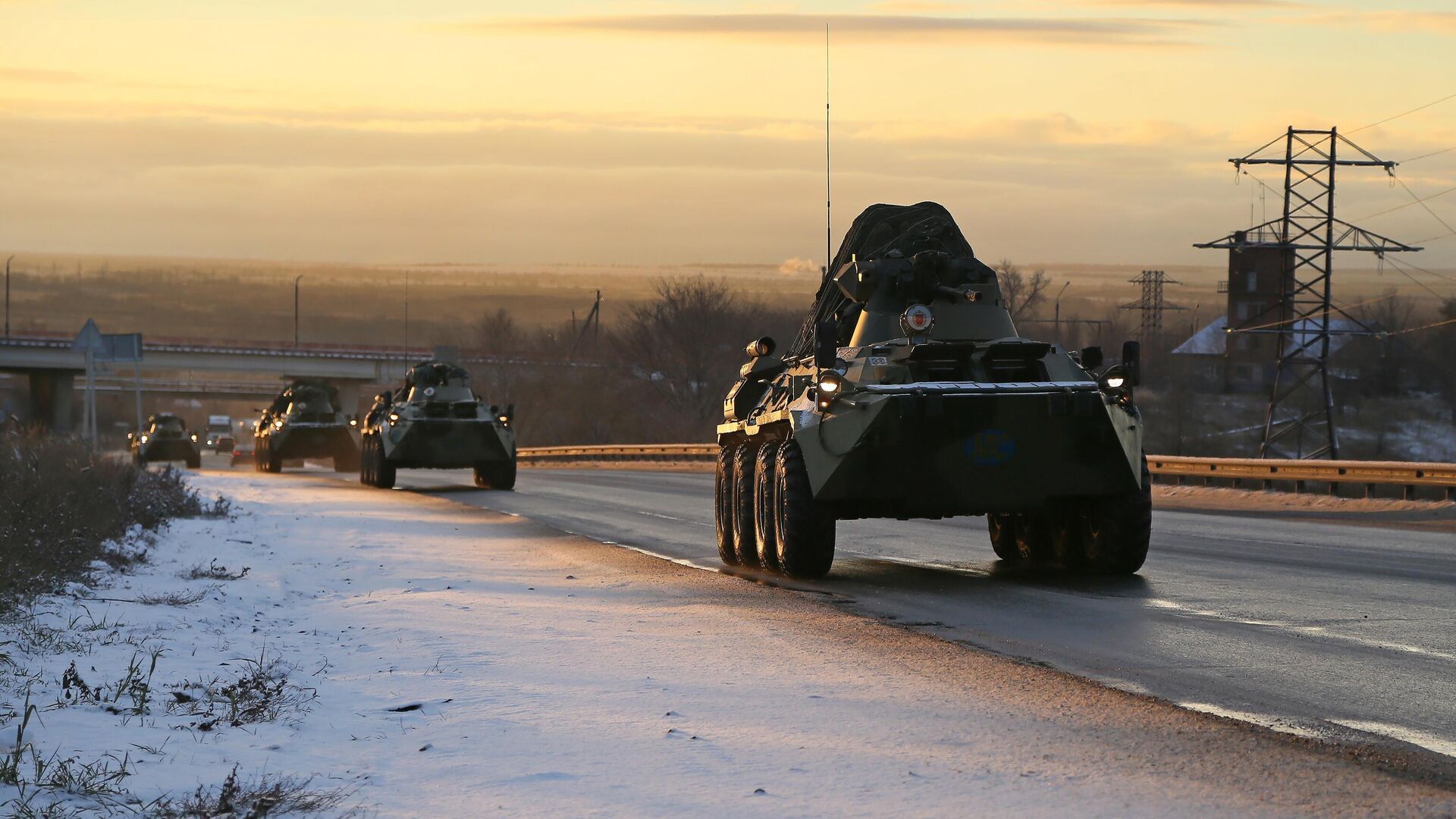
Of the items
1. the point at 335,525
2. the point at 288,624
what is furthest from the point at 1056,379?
the point at 335,525

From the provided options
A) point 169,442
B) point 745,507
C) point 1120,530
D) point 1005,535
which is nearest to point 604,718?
point 1120,530

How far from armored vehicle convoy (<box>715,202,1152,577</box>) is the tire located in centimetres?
1

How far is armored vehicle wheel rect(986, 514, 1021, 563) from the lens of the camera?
652 inches

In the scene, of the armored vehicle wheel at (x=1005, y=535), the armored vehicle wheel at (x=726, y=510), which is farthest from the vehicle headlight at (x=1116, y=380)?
the armored vehicle wheel at (x=726, y=510)

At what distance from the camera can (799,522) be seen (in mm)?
14484

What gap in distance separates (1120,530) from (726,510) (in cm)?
435

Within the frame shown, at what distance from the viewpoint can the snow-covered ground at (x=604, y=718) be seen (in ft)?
20.1

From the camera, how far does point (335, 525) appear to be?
23.0m

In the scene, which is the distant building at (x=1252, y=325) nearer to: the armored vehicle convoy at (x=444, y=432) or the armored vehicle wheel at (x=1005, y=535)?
the armored vehicle convoy at (x=444, y=432)

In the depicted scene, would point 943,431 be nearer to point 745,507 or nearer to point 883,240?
point 745,507

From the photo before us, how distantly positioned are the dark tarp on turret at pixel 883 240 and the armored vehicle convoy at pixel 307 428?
1343 inches

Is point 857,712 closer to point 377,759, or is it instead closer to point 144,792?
point 377,759

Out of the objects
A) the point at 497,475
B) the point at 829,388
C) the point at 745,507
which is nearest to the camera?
the point at 829,388

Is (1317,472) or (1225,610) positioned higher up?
(1317,472)
